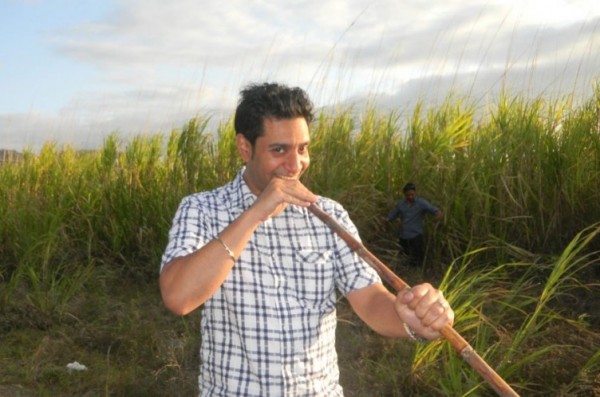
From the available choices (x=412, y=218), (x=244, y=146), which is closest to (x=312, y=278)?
(x=244, y=146)

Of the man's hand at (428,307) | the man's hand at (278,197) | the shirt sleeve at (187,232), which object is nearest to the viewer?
the man's hand at (428,307)

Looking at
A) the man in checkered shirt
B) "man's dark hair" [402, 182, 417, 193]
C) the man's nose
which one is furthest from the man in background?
the man's nose

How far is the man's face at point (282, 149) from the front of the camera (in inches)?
84.9

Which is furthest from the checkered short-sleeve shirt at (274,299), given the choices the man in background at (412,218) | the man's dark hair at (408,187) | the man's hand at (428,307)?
the man's dark hair at (408,187)

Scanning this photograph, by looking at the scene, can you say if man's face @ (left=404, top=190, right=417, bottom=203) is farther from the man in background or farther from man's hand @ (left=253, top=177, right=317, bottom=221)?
man's hand @ (left=253, top=177, right=317, bottom=221)

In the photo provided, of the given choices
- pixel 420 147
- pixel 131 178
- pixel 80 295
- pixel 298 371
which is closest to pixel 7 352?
pixel 80 295

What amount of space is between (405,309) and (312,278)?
359mm

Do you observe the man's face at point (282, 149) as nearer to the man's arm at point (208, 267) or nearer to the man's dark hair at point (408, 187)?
the man's arm at point (208, 267)

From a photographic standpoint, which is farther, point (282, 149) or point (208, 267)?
point (282, 149)

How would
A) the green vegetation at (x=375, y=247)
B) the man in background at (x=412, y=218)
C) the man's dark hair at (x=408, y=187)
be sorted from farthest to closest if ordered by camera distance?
the man's dark hair at (x=408, y=187) < the man in background at (x=412, y=218) < the green vegetation at (x=375, y=247)

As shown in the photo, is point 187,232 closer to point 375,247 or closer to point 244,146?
point 244,146

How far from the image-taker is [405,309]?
1910 mm

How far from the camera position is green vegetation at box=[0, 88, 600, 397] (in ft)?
14.7

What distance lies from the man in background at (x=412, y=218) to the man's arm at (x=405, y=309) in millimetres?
3921
